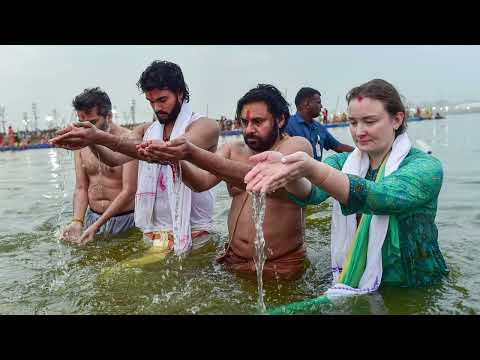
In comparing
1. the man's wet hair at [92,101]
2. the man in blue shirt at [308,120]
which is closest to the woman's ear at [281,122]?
the man's wet hair at [92,101]

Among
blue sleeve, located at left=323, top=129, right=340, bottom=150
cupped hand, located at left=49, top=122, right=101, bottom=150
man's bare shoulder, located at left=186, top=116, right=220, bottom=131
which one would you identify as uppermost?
man's bare shoulder, located at left=186, top=116, right=220, bottom=131

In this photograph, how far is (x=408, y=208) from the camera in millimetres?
2742

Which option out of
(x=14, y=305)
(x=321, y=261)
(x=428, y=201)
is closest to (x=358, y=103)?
(x=428, y=201)

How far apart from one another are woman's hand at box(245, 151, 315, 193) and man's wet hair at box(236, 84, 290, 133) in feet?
3.87

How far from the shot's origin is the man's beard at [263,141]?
3.69 metres

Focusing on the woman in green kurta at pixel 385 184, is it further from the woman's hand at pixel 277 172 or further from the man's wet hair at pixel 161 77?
the man's wet hair at pixel 161 77

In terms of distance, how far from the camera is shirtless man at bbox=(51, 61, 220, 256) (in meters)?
4.34

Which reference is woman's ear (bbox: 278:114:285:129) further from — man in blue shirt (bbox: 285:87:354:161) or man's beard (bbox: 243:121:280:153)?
man in blue shirt (bbox: 285:87:354:161)

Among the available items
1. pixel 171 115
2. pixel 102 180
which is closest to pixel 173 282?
pixel 171 115

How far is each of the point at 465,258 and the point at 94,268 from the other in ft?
11.6

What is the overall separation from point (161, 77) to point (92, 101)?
137 centimetres

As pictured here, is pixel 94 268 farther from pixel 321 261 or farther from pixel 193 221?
pixel 321 261

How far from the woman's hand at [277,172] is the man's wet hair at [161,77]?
81.9 inches

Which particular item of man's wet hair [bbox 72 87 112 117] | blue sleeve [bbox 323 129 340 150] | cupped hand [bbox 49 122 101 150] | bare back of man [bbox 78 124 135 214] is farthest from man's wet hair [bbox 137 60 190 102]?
blue sleeve [bbox 323 129 340 150]
